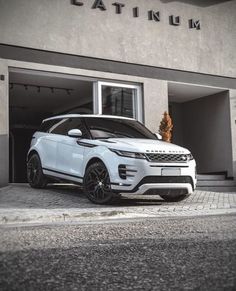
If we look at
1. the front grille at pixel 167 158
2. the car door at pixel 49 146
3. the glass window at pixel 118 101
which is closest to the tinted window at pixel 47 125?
the car door at pixel 49 146

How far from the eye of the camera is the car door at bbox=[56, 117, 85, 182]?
9.84m

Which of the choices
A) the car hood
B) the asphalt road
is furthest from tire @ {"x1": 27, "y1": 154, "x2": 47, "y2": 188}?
the asphalt road

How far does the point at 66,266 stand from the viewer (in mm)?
4102

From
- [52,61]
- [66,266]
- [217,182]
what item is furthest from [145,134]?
[66,266]

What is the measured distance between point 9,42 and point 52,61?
1238 millimetres

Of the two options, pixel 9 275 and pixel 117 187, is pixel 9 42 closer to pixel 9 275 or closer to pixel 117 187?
pixel 117 187

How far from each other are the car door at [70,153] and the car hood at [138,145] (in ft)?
2.21

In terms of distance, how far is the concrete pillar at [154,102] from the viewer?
14.4 metres

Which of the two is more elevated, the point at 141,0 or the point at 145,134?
the point at 141,0

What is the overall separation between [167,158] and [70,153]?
214 centimetres

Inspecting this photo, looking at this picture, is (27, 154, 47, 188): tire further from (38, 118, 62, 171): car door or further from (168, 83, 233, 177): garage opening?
(168, 83, 233, 177): garage opening

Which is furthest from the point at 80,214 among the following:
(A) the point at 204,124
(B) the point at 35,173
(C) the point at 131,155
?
(A) the point at 204,124

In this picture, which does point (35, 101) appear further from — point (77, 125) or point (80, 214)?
point (80, 214)

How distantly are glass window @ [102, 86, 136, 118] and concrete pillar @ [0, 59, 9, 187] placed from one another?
295cm
